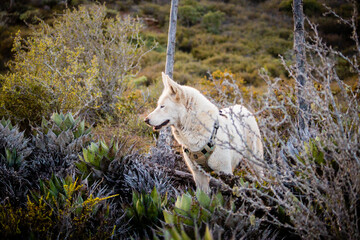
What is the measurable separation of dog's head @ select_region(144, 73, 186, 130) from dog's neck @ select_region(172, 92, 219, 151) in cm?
9

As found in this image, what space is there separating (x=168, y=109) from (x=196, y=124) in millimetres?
376

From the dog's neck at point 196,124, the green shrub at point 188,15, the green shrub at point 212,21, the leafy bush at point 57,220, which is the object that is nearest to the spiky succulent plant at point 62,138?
the leafy bush at point 57,220

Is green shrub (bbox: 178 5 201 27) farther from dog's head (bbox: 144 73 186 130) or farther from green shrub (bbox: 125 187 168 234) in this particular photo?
green shrub (bbox: 125 187 168 234)

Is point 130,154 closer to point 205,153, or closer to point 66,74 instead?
point 205,153

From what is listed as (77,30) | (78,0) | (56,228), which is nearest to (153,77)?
(78,0)

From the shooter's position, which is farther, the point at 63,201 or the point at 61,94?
the point at 61,94

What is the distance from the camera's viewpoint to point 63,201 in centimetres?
199

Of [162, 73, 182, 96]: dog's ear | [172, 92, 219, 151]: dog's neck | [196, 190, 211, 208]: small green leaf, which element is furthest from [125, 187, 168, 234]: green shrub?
[162, 73, 182, 96]: dog's ear

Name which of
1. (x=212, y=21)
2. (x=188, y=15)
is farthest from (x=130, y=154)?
(x=188, y=15)

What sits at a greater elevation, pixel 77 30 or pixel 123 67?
pixel 77 30

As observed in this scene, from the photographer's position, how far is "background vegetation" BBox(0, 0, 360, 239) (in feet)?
5.01

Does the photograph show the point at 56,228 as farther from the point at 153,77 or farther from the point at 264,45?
the point at 264,45

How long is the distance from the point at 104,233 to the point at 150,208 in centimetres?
42

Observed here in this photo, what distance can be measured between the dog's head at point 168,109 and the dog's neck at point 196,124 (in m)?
0.09
